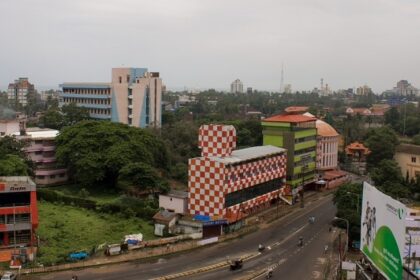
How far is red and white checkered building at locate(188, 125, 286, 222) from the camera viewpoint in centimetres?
3859

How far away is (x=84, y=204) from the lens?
4425 centimetres

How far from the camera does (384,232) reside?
20.6 m

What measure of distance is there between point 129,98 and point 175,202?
38.9m

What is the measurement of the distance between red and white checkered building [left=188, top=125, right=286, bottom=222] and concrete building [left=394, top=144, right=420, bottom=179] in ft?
81.9

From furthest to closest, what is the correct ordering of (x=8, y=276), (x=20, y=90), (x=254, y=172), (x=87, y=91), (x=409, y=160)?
(x=20, y=90)
(x=87, y=91)
(x=409, y=160)
(x=254, y=172)
(x=8, y=276)

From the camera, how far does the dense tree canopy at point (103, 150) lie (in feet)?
162

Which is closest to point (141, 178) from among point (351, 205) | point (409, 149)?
point (351, 205)

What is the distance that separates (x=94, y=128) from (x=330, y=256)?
2866 centimetres

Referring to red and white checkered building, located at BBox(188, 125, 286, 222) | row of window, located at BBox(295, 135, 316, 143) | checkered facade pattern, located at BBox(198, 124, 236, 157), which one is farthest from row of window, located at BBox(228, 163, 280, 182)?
row of window, located at BBox(295, 135, 316, 143)

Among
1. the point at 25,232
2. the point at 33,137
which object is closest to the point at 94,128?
the point at 33,137

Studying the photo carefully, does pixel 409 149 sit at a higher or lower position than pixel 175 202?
higher

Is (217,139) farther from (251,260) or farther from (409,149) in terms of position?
(409,149)

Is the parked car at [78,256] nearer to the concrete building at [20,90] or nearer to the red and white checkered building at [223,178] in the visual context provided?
the red and white checkered building at [223,178]

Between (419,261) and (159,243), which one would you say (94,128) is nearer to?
(159,243)
